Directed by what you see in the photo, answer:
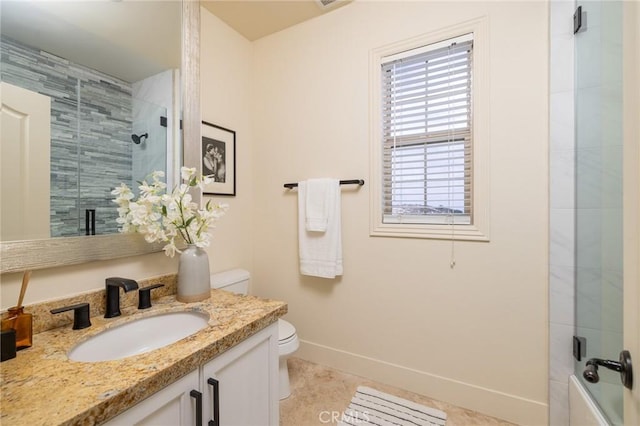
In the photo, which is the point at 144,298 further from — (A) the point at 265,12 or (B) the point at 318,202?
(A) the point at 265,12

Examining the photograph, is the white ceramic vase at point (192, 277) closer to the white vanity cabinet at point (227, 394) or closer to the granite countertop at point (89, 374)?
the granite countertop at point (89, 374)

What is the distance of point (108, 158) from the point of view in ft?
3.59

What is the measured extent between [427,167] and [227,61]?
1.57 m

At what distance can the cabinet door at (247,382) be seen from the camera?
84 cm

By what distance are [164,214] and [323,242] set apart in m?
1.00

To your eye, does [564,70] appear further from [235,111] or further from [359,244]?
[235,111]

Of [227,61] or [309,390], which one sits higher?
[227,61]

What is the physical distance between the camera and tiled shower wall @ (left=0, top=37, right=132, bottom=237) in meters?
0.91

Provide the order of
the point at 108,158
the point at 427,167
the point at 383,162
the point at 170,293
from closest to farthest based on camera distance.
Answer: the point at 108,158 < the point at 170,293 < the point at 427,167 < the point at 383,162

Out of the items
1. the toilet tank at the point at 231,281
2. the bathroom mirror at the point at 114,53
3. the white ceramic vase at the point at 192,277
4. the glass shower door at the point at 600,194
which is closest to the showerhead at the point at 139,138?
the bathroom mirror at the point at 114,53

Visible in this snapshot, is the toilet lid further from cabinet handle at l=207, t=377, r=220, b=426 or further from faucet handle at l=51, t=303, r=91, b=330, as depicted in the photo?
faucet handle at l=51, t=303, r=91, b=330

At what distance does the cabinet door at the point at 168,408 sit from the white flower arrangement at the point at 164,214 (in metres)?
0.58

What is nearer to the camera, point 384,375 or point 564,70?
point 564,70

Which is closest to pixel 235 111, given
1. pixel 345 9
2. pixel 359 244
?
pixel 345 9
